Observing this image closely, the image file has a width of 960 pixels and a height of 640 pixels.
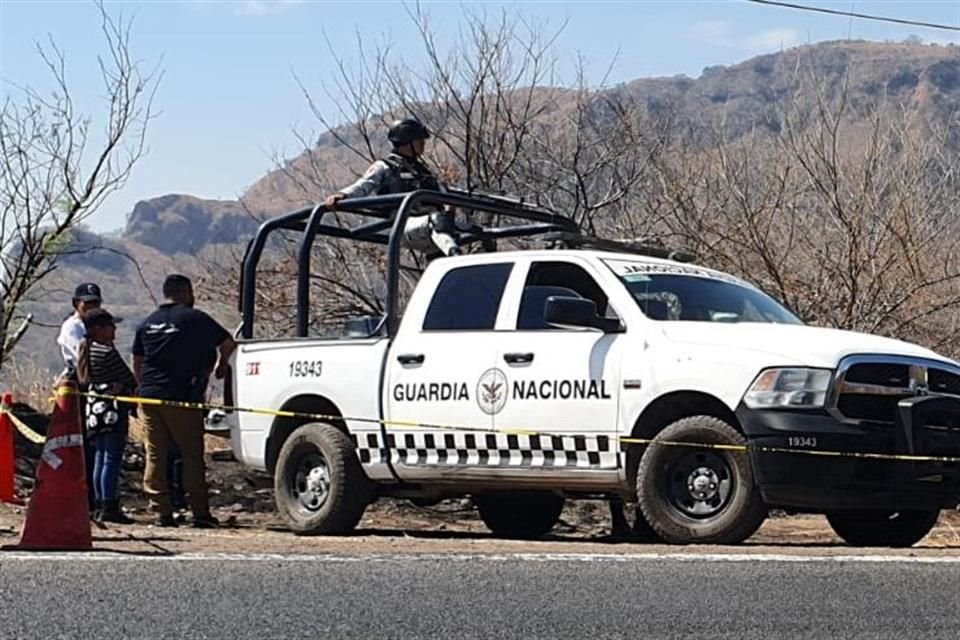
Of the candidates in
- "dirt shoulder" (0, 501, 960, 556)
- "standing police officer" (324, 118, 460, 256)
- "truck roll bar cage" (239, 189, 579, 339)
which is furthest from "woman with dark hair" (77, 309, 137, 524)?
"standing police officer" (324, 118, 460, 256)

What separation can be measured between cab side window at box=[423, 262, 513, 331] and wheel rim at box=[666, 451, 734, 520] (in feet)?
5.95

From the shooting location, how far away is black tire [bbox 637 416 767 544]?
31.0 ft

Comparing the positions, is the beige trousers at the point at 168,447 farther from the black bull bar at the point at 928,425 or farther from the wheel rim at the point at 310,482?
the black bull bar at the point at 928,425

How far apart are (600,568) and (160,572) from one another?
2163 millimetres

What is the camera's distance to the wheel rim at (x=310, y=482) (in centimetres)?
1150

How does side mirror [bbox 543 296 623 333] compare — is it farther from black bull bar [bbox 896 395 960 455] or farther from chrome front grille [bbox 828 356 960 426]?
black bull bar [bbox 896 395 960 455]

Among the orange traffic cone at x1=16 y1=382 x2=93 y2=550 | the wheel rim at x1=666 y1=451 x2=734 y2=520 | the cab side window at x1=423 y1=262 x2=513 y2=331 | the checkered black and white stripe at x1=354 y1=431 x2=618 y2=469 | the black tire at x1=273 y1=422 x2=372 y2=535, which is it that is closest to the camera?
the orange traffic cone at x1=16 y1=382 x2=93 y2=550

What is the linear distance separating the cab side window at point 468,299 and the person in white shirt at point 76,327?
3.30 m

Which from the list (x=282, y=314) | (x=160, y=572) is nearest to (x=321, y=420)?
(x=160, y=572)

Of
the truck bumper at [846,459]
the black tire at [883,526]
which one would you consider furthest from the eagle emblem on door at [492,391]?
the black tire at [883,526]

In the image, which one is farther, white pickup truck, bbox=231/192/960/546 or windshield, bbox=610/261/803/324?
windshield, bbox=610/261/803/324

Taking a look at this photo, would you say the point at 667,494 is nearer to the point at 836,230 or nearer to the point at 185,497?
the point at 185,497

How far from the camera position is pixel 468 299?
11.1 m

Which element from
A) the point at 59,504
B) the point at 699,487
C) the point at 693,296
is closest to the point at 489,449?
the point at 699,487
